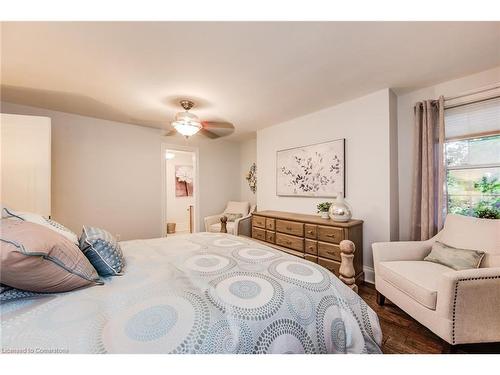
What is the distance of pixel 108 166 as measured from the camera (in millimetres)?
3350

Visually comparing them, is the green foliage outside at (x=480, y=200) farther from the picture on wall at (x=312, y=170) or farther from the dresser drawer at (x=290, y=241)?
the dresser drawer at (x=290, y=241)


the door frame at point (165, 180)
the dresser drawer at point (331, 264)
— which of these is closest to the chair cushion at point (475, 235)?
the dresser drawer at point (331, 264)

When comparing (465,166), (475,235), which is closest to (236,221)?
(475,235)

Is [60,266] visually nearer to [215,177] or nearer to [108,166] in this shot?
[108,166]

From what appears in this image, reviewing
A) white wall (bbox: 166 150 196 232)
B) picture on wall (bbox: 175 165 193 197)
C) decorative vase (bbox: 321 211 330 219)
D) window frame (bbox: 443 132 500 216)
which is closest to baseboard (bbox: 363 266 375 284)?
decorative vase (bbox: 321 211 330 219)

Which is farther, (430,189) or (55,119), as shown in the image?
(55,119)

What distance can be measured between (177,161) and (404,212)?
531cm

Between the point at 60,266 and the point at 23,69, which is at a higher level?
the point at 23,69

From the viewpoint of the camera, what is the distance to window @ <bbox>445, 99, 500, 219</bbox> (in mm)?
1981

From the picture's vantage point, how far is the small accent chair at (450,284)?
1295mm

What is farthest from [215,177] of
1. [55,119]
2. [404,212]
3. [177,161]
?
[404,212]

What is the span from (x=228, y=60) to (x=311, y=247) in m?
2.23

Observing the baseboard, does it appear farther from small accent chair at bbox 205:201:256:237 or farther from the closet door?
the closet door

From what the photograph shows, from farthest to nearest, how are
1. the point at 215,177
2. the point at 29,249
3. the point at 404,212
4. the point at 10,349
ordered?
the point at 215,177, the point at 404,212, the point at 29,249, the point at 10,349
